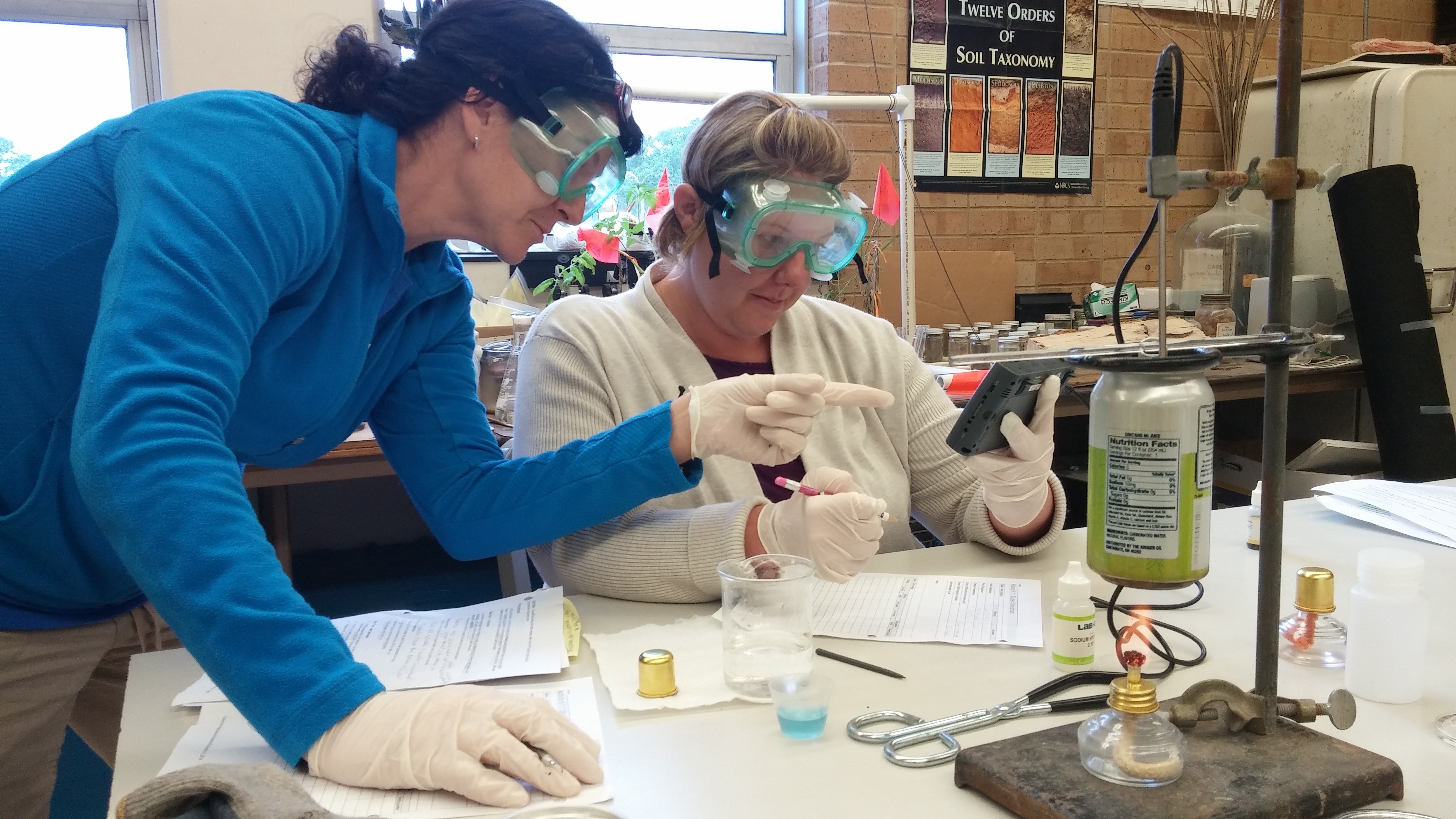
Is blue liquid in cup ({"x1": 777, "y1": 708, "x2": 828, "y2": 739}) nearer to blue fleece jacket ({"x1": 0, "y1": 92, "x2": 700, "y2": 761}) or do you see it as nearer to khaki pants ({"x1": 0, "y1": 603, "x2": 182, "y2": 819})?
blue fleece jacket ({"x1": 0, "y1": 92, "x2": 700, "y2": 761})

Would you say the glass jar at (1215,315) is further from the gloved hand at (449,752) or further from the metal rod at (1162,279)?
the gloved hand at (449,752)

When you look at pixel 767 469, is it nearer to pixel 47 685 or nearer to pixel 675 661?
pixel 675 661

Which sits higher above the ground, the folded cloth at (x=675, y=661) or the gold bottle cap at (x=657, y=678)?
the gold bottle cap at (x=657, y=678)

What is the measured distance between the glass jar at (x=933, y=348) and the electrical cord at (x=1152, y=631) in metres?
1.72

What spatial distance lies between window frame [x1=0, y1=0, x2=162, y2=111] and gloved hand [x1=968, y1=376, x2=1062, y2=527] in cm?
278

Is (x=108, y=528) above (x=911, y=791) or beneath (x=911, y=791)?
above

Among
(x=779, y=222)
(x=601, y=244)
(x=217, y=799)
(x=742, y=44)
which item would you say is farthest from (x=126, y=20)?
(x=217, y=799)

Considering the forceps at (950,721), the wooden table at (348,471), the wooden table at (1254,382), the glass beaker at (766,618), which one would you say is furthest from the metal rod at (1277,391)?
the wooden table at (1254,382)

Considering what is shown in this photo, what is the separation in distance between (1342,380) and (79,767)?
11.0 ft

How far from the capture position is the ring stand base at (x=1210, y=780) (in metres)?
0.73

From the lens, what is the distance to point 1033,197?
3836mm

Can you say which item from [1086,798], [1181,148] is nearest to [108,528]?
[1086,798]

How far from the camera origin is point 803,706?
2.92 feet

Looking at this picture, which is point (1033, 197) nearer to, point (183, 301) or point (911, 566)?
point (911, 566)
